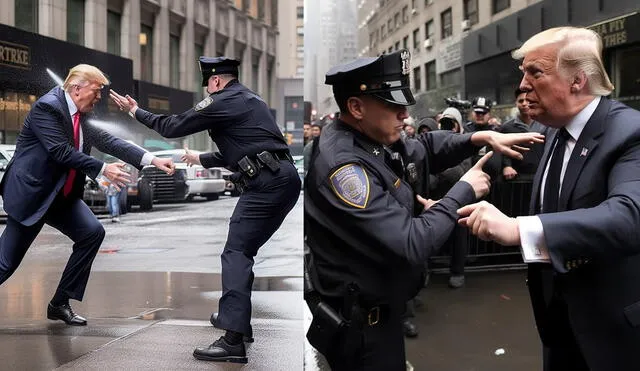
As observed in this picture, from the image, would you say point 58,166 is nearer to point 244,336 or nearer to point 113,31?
point 113,31

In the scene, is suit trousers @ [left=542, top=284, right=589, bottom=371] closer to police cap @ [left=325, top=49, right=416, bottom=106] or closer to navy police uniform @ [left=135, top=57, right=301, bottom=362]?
police cap @ [left=325, top=49, right=416, bottom=106]

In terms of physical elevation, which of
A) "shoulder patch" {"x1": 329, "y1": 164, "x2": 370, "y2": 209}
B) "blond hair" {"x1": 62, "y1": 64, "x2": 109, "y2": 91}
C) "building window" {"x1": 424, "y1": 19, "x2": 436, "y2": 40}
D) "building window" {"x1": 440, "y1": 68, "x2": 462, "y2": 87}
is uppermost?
"building window" {"x1": 424, "y1": 19, "x2": 436, "y2": 40}

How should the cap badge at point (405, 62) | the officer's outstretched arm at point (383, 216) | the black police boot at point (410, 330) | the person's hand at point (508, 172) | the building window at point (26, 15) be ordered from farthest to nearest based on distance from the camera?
the black police boot at point (410, 330), the building window at point (26, 15), the person's hand at point (508, 172), the cap badge at point (405, 62), the officer's outstretched arm at point (383, 216)

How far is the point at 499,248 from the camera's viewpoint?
558cm

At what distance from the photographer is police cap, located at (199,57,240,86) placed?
3617 mm

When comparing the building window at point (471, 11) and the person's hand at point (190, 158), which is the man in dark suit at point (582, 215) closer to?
the building window at point (471, 11)

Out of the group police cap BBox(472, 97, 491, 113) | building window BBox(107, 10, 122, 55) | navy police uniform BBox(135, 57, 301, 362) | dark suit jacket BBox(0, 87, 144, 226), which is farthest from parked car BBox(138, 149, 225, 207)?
police cap BBox(472, 97, 491, 113)

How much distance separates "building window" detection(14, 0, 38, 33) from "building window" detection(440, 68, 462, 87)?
2.08m

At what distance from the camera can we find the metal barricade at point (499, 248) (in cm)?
343

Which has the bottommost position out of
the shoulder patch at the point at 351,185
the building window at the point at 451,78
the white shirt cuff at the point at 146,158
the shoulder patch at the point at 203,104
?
→ the shoulder patch at the point at 351,185

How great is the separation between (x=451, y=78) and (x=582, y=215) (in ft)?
5.63

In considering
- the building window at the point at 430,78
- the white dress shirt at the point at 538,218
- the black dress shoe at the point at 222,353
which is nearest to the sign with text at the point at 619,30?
the building window at the point at 430,78

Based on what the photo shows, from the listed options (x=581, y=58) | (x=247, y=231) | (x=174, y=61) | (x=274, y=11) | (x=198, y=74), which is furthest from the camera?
(x=274, y=11)

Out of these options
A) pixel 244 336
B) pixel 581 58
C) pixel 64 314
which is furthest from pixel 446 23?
pixel 64 314
